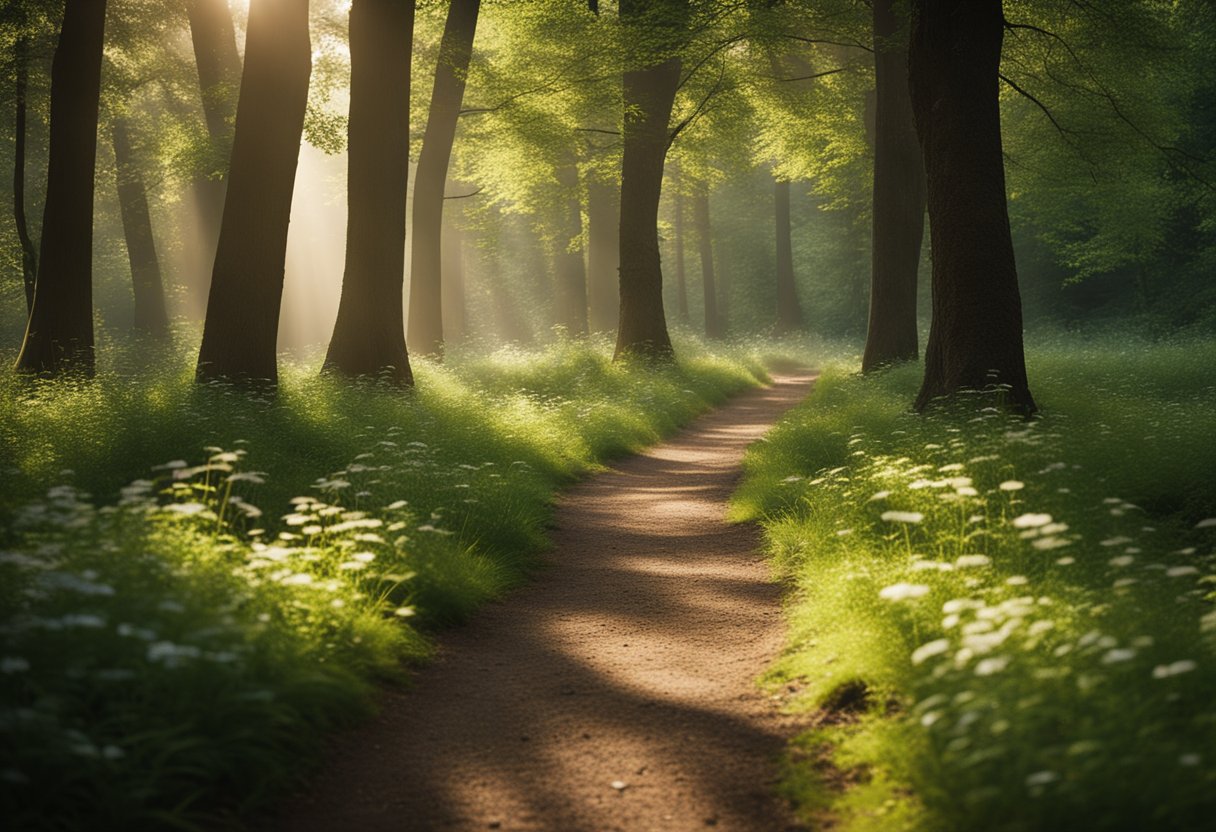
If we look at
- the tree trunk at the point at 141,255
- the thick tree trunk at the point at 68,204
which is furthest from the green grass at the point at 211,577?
the tree trunk at the point at 141,255

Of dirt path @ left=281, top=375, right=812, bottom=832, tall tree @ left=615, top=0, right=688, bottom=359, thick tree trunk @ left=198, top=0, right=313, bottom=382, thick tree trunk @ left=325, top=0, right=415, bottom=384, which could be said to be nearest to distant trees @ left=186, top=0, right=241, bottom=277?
thick tree trunk @ left=325, top=0, right=415, bottom=384

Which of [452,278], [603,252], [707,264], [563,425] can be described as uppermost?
[707,264]

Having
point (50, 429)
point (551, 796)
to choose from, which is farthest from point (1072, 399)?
point (50, 429)

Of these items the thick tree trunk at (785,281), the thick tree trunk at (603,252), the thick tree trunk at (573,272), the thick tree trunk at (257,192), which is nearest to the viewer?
the thick tree trunk at (257,192)

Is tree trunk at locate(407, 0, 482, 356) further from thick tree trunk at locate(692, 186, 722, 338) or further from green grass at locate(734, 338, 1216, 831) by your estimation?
thick tree trunk at locate(692, 186, 722, 338)

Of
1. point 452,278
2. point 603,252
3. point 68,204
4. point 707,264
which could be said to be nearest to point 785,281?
point 707,264

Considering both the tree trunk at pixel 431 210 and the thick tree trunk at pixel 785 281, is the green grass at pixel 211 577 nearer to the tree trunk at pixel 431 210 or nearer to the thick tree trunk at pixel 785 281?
the tree trunk at pixel 431 210

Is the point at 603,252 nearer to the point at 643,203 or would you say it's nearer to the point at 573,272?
the point at 573,272

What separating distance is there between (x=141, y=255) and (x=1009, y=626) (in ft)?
106

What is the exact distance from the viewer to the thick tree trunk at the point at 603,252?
94.5 ft

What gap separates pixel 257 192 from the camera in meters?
11.3

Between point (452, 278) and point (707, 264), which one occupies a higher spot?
point (707, 264)

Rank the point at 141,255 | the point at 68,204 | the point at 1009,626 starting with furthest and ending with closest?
the point at 141,255 < the point at 68,204 < the point at 1009,626

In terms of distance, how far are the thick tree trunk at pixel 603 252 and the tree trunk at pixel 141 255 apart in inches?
564
